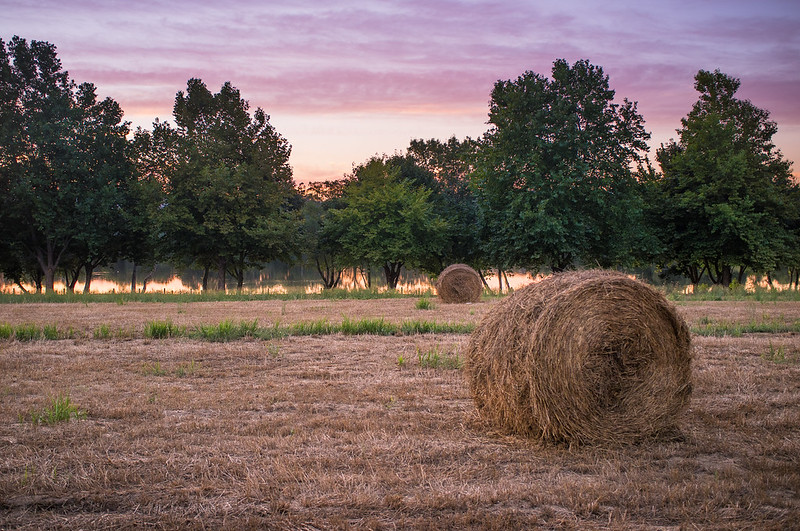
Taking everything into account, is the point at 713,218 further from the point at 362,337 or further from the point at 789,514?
the point at 789,514

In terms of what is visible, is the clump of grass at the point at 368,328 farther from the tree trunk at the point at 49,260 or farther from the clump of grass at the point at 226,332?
the tree trunk at the point at 49,260

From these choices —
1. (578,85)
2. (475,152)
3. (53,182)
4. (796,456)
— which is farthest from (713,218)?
(53,182)

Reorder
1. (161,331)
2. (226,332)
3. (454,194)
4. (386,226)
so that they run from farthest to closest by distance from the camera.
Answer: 1. (454,194)
2. (386,226)
3. (161,331)
4. (226,332)

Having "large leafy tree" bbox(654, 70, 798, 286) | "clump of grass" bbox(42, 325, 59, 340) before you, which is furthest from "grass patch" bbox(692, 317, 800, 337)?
"large leafy tree" bbox(654, 70, 798, 286)

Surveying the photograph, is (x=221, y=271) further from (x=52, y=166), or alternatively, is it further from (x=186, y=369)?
(x=186, y=369)

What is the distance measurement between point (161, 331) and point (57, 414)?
7.89 m

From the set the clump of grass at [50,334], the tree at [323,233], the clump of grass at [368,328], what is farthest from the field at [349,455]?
the tree at [323,233]

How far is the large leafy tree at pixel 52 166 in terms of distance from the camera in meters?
40.5

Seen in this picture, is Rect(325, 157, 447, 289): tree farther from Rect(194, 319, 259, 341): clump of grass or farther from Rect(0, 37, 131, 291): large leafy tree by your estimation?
Rect(194, 319, 259, 341): clump of grass

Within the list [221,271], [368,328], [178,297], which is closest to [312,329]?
[368,328]

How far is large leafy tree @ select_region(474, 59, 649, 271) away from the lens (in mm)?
35562

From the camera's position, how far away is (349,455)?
588 cm

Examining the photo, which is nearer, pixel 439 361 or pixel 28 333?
pixel 439 361

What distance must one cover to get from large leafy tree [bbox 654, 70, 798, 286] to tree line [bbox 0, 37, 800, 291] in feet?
0.45
